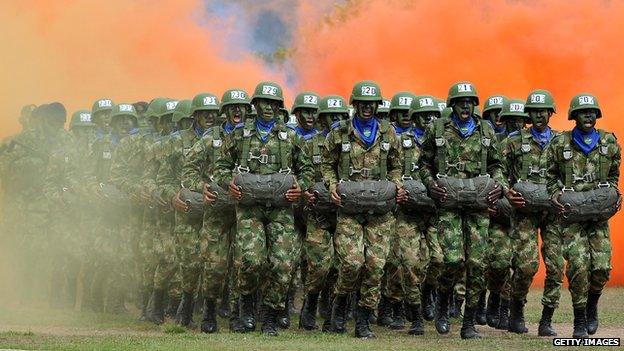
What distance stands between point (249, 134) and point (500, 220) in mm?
3298

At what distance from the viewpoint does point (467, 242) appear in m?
15.3

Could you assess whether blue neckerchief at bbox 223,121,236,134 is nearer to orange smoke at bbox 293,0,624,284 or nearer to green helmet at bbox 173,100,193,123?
green helmet at bbox 173,100,193,123

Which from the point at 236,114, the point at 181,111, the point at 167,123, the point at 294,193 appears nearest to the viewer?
the point at 294,193

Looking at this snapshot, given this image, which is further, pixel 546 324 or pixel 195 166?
pixel 195 166

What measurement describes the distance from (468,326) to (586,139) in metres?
2.41

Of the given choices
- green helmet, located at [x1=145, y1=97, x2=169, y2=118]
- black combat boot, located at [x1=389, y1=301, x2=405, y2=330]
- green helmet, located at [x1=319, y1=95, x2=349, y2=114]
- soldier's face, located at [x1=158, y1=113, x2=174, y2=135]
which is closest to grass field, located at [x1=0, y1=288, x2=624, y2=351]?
black combat boot, located at [x1=389, y1=301, x2=405, y2=330]

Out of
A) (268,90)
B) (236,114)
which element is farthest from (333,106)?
(268,90)

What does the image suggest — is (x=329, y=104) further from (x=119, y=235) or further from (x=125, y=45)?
(x=125, y=45)

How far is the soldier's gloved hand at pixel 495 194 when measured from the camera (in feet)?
49.6

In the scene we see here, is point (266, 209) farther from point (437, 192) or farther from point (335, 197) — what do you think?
point (437, 192)

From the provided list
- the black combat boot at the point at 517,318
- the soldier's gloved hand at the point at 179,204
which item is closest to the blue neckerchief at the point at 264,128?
the soldier's gloved hand at the point at 179,204

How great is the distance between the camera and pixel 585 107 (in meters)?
14.8

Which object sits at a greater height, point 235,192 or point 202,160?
point 202,160

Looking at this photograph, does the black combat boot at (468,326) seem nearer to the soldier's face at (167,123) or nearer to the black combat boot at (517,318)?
the black combat boot at (517,318)
